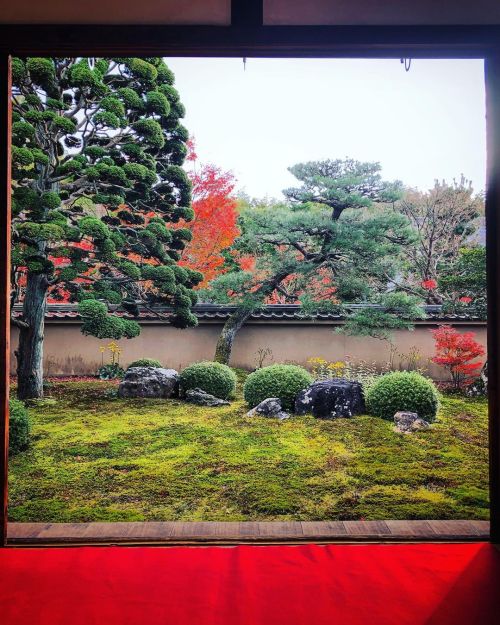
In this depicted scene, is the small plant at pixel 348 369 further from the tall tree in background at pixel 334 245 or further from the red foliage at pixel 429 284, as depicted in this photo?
the red foliage at pixel 429 284

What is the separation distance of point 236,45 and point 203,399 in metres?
4.01

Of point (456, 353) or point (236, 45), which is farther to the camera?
point (456, 353)

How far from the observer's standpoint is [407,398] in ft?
17.4

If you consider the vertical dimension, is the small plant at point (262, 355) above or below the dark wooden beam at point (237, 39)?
below

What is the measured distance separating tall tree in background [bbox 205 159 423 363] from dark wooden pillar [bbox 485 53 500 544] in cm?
340

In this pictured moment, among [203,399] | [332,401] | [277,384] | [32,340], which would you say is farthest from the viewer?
[203,399]

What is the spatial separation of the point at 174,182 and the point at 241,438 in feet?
8.48

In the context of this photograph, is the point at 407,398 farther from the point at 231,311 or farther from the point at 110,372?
the point at 110,372

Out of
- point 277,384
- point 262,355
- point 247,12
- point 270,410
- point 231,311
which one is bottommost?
point 270,410

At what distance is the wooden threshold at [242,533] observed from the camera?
2.36 metres

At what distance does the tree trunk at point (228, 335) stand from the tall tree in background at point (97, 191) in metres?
0.54

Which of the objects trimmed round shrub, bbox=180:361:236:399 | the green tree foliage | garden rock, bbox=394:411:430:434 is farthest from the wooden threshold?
the green tree foliage

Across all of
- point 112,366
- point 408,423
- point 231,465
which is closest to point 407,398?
point 408,423

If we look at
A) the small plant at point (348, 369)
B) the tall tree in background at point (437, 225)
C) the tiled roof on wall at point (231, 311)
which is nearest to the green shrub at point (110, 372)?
the tiled roof on wall at point (231, 311)
